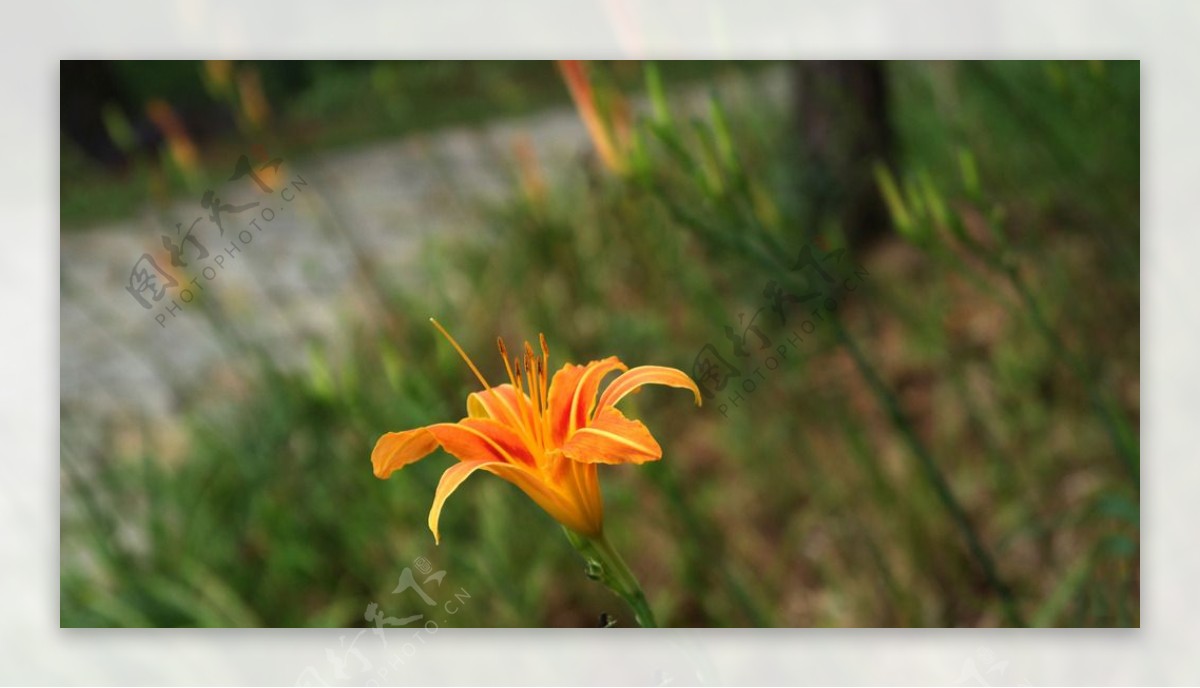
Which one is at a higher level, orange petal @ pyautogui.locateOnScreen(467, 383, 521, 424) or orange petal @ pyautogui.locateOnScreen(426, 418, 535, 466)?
orange petal @ pyautogui.locateOnScreen(467, 383, 521, 424)

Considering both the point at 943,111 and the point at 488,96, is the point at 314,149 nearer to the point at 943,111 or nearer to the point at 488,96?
the point at 488,96

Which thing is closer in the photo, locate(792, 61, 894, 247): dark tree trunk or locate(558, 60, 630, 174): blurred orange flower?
locate(558, 60, 630, 174): blurred orange flower

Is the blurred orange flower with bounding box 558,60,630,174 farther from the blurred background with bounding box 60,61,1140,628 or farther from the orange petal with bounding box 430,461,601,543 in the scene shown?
the orange petal with bounding box 430,461,601,543

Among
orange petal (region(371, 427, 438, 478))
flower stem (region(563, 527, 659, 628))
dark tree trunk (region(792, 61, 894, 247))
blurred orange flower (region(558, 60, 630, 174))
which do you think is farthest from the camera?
dark tree trunk (region(792, 61, 894, 247))

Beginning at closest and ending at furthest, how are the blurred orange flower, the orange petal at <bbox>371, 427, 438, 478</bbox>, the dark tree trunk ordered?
the orange petal at <bbox>371, 427, 438, 478</bbox> → the blurred orange flower → the dark tree trunk

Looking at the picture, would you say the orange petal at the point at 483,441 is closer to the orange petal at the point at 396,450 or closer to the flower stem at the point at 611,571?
the orange petal at the point at 396,450

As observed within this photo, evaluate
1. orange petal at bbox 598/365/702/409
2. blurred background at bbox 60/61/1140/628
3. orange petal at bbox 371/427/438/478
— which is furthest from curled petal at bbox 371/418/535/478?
blurred background at bbox 60/61/1140/628

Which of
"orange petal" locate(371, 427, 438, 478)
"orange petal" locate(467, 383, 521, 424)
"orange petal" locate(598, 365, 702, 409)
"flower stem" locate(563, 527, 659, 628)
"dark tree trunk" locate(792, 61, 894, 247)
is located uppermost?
"dark tree trunk" locate(792, 61, 894, 247)
